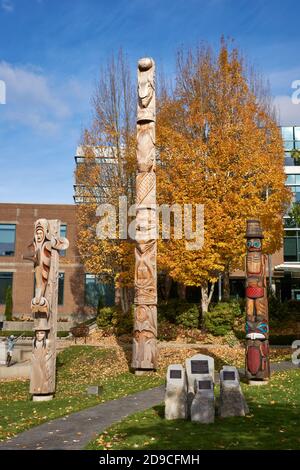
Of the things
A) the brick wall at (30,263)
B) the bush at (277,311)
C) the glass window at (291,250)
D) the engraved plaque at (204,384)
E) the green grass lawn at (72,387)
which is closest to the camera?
the engraved plaque at (204,384)

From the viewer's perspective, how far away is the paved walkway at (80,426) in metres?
9.43

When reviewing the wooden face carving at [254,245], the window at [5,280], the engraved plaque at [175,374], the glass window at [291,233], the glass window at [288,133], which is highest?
the glass window at [288,133]

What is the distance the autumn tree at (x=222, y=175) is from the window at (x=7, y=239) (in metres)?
22.3

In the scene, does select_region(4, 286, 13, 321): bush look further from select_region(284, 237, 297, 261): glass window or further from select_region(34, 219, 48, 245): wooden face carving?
select_region(34, 219, 48, 245): wooden face carving

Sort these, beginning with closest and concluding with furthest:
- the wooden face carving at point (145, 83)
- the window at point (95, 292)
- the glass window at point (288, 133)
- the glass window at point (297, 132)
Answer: the wooden face carving at point (145, 83) < the window at point (95, 292) < the glass window at point (297, 132) < the glass window at point (288, 133)

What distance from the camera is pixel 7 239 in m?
45.8

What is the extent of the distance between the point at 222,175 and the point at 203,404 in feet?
55.8

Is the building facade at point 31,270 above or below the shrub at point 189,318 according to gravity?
above

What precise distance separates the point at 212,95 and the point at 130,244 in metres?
10.8

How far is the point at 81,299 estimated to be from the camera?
44156mm

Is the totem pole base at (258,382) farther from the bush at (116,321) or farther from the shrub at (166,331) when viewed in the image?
the bush at (116,321)

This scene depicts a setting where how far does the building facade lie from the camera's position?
4412 cm

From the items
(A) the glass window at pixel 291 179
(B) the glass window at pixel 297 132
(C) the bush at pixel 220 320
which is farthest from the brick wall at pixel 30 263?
(B) the glass window at pixel 297 132

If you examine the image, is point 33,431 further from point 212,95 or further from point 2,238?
point 2,238
